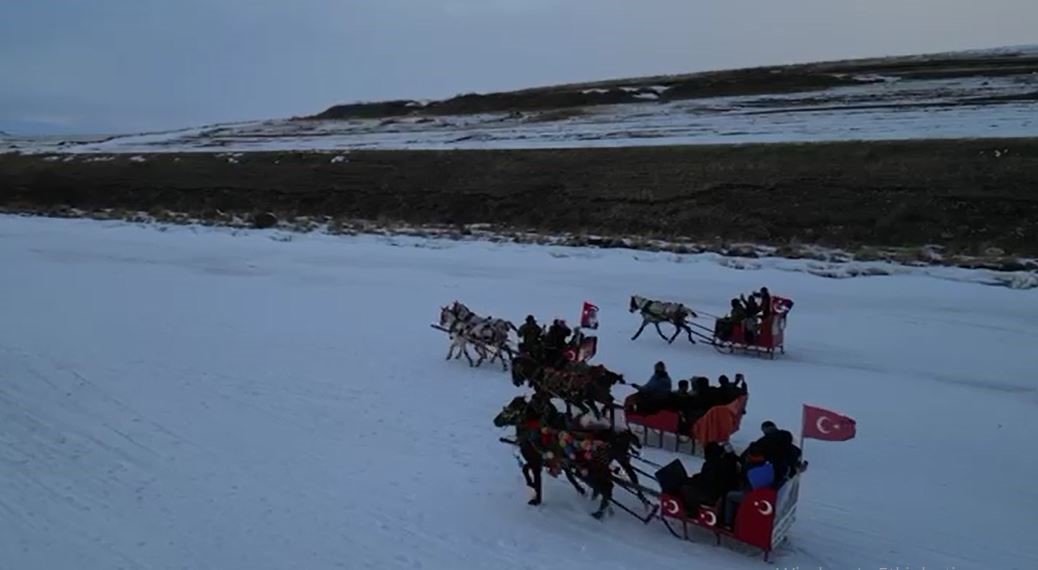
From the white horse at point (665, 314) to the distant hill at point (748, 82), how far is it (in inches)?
2147

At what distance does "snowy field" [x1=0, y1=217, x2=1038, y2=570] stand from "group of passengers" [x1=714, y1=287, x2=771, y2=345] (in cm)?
77

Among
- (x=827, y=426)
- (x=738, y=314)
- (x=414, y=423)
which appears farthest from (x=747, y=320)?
(x=827, y=426)

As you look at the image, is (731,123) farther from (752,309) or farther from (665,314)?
(752,309)

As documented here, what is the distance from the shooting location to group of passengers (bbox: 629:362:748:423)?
11.3 m

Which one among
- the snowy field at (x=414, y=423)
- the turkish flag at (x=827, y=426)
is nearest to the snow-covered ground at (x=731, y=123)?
the snowy field at (x=414, y=423)

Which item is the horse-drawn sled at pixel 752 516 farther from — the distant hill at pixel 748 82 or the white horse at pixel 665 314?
the distant hill at pixel 748 82

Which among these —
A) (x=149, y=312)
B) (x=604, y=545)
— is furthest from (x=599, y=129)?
(x=604, y=545)

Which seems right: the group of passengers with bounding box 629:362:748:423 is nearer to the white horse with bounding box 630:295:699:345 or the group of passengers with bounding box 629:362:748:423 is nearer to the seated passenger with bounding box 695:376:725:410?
the seated passenger with bounding box 695:376:725:410

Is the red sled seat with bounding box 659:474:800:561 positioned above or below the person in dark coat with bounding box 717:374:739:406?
below

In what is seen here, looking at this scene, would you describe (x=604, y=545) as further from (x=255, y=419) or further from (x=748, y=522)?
(x=255, y=419)

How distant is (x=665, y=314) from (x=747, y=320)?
185 centimetres

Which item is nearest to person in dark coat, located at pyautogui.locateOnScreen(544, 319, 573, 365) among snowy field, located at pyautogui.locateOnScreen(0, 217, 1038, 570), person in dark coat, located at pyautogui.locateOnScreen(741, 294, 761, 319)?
snowy field, located at pyautogui.locateOnScreen(0, 217, 1038, 570)

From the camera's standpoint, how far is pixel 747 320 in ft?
54.0

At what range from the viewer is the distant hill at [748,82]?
223ft
